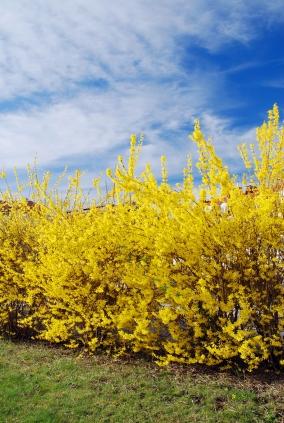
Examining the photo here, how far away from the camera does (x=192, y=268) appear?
17.8ft

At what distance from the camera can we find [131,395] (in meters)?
5.00

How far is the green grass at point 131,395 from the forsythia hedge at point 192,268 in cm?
26

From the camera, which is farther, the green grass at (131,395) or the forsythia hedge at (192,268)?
the forsythia hedge at (192,268)

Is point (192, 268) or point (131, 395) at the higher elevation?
point (192, 268)

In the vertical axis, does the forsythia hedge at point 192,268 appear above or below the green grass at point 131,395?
above

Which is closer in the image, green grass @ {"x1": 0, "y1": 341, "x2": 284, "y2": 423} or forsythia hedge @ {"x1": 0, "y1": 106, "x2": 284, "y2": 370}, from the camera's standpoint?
green grass @ {"x1": 0, "y1": 341, "x2": 284, "y2": 423}

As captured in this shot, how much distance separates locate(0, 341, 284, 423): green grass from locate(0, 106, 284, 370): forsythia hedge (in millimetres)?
258

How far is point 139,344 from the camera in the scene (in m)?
5.95

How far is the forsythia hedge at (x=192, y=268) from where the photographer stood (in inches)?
208

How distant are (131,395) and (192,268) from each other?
1.50 meters

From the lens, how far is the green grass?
14.9ft

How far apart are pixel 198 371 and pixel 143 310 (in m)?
0.95

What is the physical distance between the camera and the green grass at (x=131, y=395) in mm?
4535

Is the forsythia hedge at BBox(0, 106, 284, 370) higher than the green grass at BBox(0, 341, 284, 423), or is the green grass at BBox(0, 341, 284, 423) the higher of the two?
the forsythia hedge at BBox(0, 106, 284, 370)
